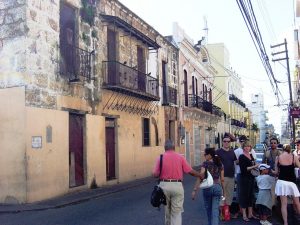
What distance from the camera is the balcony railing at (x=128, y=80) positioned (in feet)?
53.6

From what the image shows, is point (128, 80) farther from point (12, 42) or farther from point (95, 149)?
point (12, 42)

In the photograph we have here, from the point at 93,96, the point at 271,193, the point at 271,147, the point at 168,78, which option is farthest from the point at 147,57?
the point at 271,193

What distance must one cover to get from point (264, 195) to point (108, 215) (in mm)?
3422

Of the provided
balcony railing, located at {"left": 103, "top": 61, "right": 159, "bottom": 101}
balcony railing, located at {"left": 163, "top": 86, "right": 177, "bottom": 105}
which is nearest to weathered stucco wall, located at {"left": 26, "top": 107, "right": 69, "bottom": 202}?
balcony railing, located at {"left": 103, "top": 61, "right": 159, "bottom": 101}

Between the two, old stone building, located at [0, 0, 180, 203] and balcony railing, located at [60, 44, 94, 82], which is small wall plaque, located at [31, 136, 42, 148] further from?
balcony railing, located at [60, 44, 94, 82]

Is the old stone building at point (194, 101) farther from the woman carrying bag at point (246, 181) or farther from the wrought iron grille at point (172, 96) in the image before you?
the woman carrying bag at point (246, 181)

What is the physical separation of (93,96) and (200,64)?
19275mm

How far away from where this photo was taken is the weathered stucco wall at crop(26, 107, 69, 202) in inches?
465

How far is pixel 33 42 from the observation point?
12.3 metres

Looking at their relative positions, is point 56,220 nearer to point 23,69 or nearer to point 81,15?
point 23,69

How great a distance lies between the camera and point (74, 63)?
1412 cm

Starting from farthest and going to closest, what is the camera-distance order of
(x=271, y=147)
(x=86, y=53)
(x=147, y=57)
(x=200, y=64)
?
(x=200, y=64)
(x=147, y=57)
(x=86, y=53)
(x=271, y=147)

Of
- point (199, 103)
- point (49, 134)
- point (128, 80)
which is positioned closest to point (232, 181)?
point (49, 134)

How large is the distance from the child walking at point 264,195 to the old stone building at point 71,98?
20.4 ft
